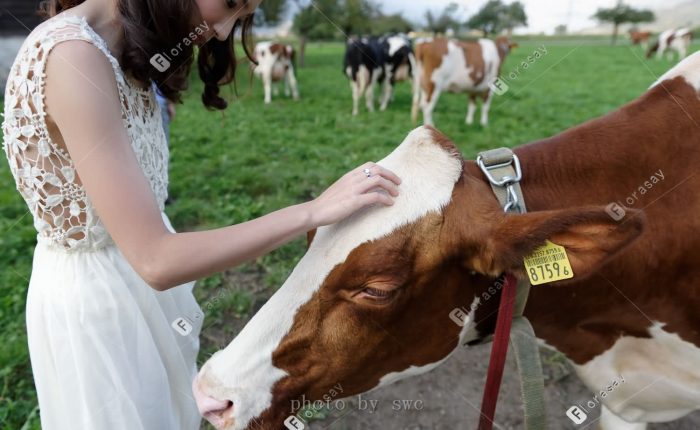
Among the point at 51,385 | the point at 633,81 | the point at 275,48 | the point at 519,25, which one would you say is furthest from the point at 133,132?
the point at 519,25

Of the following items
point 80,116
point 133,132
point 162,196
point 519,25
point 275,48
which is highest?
point 80,116

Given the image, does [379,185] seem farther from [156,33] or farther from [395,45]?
[395,45]

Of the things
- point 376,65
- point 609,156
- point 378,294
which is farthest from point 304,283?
point 376,65

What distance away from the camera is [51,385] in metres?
1.72

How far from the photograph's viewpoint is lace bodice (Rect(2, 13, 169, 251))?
4.52 ft

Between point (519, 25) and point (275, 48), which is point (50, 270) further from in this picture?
point (519, 25)

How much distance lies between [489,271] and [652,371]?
1.00m

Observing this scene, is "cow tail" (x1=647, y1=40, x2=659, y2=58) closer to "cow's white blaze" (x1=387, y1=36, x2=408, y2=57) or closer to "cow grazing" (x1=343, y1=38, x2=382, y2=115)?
"cow's white blaze" (x1=387, y1=36, x2=408, y2=57)

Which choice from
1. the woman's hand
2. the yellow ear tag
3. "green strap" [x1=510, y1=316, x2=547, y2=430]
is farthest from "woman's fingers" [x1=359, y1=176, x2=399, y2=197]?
"green strap" [x1=510, y1=316, x2=547, y2=430]

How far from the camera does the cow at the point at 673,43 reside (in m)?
25.8

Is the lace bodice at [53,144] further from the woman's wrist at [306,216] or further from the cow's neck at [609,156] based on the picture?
the cow's neck at [609,156]

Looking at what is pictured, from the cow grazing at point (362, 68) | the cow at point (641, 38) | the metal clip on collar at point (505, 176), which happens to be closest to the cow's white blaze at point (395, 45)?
the cow grazing at point (362, 68)

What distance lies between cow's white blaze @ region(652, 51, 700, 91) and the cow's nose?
183cm

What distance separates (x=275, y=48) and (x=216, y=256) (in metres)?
13.5
